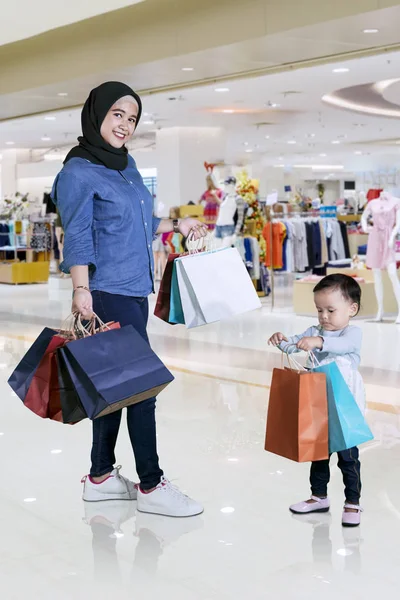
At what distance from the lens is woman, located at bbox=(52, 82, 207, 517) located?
10.6 feet

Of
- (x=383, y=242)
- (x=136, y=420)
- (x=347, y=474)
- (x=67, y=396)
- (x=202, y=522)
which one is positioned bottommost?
(x=202, y=522)

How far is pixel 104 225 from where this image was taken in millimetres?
3293

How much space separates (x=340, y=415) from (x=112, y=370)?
2.54ft

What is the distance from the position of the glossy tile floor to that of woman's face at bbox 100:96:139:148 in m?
1.41

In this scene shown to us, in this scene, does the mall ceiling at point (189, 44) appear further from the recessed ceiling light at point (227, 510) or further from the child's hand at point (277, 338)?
the recessed ceiling light at point (227, 510)

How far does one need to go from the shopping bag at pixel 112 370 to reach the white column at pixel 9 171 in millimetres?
23304

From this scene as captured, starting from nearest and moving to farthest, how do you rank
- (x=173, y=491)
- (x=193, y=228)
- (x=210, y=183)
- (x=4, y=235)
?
(x=173, y=491) → (x=193, y=228) → (x=210, y=183) → (x=4, y=235)

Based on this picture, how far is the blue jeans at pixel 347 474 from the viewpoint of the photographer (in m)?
3.17

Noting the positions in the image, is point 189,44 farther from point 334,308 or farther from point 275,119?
point 275,119

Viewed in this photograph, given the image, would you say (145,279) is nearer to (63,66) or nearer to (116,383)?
(116,383)

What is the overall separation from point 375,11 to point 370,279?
475 cm

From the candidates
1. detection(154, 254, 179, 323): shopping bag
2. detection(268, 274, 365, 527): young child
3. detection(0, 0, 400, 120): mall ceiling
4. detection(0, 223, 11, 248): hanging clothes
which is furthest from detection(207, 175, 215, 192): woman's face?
detection(268, 274, 365, 527): young child

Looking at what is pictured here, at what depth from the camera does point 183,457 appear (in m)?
4.21

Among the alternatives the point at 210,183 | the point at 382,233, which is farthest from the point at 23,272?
the point at 382,233
